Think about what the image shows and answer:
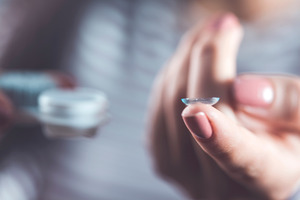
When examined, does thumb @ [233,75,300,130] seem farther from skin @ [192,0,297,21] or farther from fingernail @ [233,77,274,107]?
skin @ [192,0,297,21]

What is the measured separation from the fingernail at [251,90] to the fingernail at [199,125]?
4 centimetres

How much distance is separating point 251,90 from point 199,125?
1.7 inches

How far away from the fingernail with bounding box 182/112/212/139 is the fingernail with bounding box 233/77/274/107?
0.13 feet

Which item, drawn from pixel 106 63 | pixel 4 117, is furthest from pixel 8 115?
pixel 106 63

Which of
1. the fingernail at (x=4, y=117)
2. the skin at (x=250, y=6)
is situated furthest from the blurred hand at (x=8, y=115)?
the skin at (x=250, y=6)

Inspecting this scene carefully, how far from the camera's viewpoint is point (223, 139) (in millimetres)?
66

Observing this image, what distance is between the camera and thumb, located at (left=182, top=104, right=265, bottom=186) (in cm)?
6

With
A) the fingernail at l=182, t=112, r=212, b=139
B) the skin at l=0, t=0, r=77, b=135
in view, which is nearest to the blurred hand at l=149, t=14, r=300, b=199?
the fingernail at l=182, t=112, r=212, b=139

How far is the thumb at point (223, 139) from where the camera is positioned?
6 cm

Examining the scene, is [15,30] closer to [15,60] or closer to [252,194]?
[15,60]

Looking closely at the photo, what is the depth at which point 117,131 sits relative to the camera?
0.71 feet

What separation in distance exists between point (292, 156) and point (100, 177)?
0.14 m

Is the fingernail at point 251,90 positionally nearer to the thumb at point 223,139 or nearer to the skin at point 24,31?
the thumb at point 223,139

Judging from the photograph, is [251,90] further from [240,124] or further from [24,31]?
[24,31]
